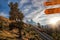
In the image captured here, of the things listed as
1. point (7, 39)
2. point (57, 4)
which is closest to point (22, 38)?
point (7, 39)

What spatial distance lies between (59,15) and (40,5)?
0.51m

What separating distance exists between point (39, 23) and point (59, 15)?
506 mm

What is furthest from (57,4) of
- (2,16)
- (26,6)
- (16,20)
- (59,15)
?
(2,16)

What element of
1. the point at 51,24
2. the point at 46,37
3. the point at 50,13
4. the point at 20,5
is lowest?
the point at 46,37

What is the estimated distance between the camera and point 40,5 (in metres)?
3.72

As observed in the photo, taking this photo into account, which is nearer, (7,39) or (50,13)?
(7,39)

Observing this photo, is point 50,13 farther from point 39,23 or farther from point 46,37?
point 46,37

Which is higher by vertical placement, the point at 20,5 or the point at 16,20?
the point at 20,5

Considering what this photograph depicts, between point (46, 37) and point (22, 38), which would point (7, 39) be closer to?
point (22, 38)

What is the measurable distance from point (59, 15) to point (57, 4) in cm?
26

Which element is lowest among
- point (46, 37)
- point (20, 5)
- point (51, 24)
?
point (46, 37)

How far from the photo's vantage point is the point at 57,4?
12.0ft

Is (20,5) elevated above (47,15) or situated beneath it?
elevated above

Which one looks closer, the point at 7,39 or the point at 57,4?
the point at 7,39
